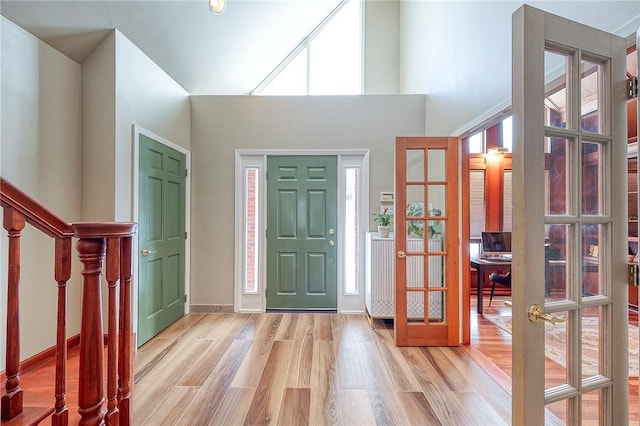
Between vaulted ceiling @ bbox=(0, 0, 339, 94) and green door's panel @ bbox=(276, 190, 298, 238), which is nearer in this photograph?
vaulted ceiling @ bbox=(0, 0, 339, 94)

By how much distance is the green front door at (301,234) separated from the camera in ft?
13.0

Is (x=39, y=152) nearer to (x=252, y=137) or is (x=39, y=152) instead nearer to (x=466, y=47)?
(x=252, y=137)

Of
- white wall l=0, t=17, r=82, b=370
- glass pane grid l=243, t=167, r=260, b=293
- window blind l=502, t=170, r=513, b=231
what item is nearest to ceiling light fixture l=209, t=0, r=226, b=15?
white wall l=0, t=17, r=82, b=370

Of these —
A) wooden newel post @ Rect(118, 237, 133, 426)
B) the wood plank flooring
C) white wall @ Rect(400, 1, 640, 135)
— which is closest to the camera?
wooden newel post @ Rect(118, 237, 133, 426)

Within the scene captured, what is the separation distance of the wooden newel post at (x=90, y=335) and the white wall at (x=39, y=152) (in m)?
1.48

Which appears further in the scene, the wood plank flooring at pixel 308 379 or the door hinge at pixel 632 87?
the wood plank flooring at pixel 308 379

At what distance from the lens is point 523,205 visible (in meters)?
1.07

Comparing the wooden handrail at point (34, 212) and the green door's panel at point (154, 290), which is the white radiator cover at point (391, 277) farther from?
the wooden handrail at point (34, 212)

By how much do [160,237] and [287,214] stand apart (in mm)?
1438

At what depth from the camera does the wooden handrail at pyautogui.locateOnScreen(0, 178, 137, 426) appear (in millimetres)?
1143

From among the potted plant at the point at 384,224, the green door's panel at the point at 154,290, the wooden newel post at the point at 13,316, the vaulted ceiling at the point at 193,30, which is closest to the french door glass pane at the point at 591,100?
the wooden newel post at the point at 13,316

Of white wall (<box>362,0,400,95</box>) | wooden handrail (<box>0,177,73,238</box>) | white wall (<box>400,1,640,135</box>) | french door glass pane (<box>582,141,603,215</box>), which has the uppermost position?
white wall (<box>362,0,400,95</box>)

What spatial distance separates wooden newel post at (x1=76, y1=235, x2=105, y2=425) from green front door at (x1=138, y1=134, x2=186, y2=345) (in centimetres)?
195

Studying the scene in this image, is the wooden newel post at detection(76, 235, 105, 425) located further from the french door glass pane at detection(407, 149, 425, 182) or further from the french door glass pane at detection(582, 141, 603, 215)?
the french door glass pane at detection(407, 149, 425, 182)
